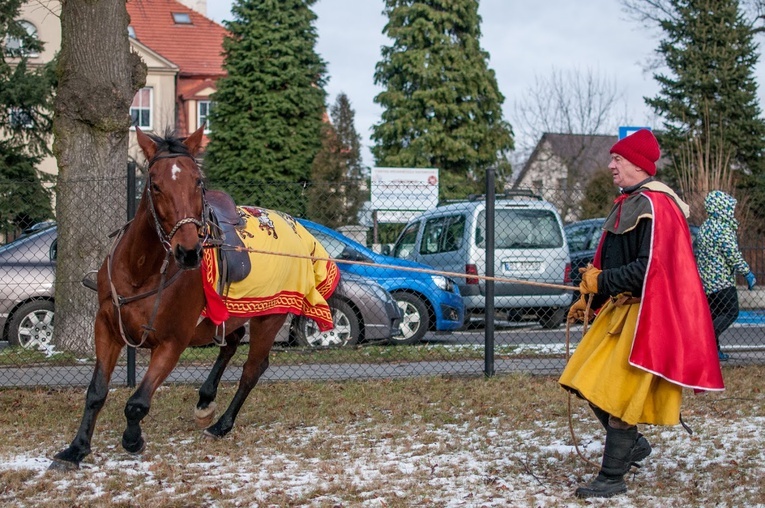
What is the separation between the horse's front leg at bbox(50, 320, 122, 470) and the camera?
223 inches

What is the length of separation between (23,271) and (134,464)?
18.2 ft

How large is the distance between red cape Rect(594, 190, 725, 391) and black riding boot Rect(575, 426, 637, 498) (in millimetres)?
472

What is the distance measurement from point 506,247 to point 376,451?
7687mm

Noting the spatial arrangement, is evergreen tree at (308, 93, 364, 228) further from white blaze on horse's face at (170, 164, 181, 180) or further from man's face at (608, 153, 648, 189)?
man's face at (608, 153, 648, 189)

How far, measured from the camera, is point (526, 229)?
1377 centimetres

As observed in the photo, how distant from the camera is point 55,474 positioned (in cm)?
555

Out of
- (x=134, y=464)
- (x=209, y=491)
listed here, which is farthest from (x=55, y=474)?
(x=209, y=491)

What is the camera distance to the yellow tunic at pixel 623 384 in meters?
4.93

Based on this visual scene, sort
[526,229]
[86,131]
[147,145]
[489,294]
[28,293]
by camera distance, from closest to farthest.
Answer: [147,145] < [489,294] < [86,131] < [28,293] < [526,229]

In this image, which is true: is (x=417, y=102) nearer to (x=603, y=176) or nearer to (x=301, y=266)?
(x=603, y=176)

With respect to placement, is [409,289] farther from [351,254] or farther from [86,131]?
[86,131]

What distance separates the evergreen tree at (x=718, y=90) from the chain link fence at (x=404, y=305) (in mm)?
16444

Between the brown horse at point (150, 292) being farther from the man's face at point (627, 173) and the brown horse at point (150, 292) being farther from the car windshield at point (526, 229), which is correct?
the car windshield at point (526, 229)

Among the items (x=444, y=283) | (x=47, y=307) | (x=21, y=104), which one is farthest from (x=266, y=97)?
(x=47, y=307)
